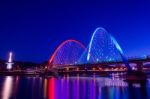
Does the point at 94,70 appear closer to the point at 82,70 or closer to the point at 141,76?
the point at 82,70

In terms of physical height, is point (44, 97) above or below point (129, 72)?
below

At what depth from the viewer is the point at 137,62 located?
66375 millimetres

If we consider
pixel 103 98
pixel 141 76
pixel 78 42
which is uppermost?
pixel 78 42

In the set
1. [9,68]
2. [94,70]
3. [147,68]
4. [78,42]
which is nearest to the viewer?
[147,68]

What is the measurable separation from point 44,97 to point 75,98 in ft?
13.6

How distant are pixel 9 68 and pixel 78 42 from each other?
60.9m

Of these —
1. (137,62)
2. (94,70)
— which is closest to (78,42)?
(94,70)

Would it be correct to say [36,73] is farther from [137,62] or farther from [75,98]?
[75,98]

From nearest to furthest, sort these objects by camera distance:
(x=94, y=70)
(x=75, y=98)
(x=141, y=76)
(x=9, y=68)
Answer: (x=75, y=98) < (x=141, y=76) < (x=94, y=70) < (x=9, y=68)

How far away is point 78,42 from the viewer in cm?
7888

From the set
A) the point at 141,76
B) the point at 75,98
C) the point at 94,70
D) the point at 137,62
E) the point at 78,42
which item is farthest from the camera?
the point at 94,70

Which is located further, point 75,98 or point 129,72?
point 129,72

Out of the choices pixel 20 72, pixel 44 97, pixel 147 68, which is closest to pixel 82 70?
pixel 147 68

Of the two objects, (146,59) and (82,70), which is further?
(82,70)
